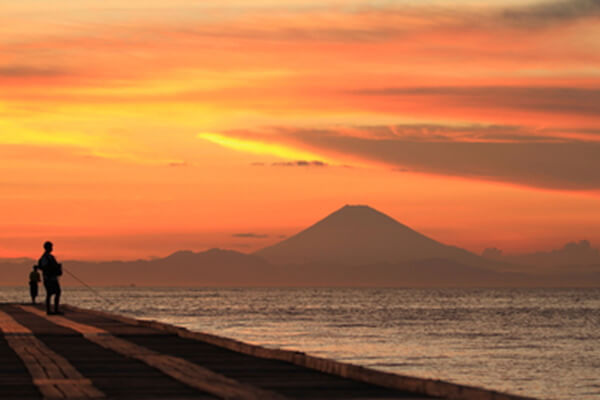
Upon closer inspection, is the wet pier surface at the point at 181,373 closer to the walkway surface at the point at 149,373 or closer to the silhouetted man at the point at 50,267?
the walkway surface at the point at 149,373

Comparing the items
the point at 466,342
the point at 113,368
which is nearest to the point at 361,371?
the point at 113,368

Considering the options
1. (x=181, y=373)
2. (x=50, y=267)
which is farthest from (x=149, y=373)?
(x=50, y=267)

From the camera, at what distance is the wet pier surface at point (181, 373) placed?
44.3 feet

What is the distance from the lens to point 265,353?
779 inches

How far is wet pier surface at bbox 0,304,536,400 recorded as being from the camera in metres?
13.5

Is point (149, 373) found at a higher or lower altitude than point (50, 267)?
lower

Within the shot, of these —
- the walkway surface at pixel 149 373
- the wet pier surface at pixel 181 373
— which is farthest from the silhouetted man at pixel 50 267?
the wet pier surface at pixel 181 373

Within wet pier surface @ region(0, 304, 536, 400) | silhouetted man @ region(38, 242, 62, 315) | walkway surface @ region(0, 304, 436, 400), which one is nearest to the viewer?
wet pier surface @ region(0, 304, 536, 400)

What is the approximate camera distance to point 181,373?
52.9 ft

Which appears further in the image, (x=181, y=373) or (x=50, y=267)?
(x=50, y=267)

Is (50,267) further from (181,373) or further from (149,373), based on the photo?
(181,373)

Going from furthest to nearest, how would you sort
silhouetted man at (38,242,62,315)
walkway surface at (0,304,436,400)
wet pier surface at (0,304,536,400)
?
silhouetted man at (38,242,62,315)
walkway surface at (0,304,436,400)
wet pier surface at (0,304,536,400)

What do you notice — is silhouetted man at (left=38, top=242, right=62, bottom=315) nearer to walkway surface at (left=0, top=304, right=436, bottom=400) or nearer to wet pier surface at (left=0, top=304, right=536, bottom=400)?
walkway surface at (left=0, top=304, right=436, bottom=400)

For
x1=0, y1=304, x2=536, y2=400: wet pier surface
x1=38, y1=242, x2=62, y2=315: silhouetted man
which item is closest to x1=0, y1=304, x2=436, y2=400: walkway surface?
x1=0, y1=304, x2=536, y2=400: wet pier surface
